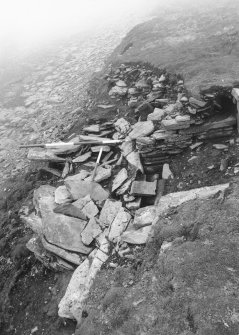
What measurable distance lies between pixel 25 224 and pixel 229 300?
8486 mm

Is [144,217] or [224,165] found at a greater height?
[144,217]

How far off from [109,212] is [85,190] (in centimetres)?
176

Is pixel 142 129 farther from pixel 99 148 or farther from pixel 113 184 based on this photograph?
pixel 113 184

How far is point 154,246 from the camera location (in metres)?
8.27

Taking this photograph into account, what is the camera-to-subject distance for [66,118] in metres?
20.3

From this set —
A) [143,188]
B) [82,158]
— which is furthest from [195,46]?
[143,188]

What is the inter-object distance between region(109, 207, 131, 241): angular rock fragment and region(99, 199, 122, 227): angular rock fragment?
230mm

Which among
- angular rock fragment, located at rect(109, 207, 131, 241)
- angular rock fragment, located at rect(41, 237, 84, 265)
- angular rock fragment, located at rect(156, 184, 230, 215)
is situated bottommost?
angular rock fragment, located at rect(41, 237, 84, 265)

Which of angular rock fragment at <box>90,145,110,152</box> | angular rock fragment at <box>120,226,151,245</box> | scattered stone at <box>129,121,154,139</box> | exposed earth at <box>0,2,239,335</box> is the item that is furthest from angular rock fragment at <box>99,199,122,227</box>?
angular rock fragment at <box>90,145,110,152</box>

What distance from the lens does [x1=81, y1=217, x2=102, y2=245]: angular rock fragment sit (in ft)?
32.7

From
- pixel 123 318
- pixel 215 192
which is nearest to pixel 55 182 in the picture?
pixel 215 192

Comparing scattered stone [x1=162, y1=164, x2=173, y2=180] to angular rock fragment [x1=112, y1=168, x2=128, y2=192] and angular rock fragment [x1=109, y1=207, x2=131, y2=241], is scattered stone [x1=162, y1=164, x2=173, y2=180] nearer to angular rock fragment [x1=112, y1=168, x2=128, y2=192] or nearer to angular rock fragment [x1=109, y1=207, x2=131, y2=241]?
angular rock fragment [x1=112, y1=168, x2=128, y2=192]

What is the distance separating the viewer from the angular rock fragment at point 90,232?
32.7 feet

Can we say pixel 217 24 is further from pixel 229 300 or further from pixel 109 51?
pixel 229 300
